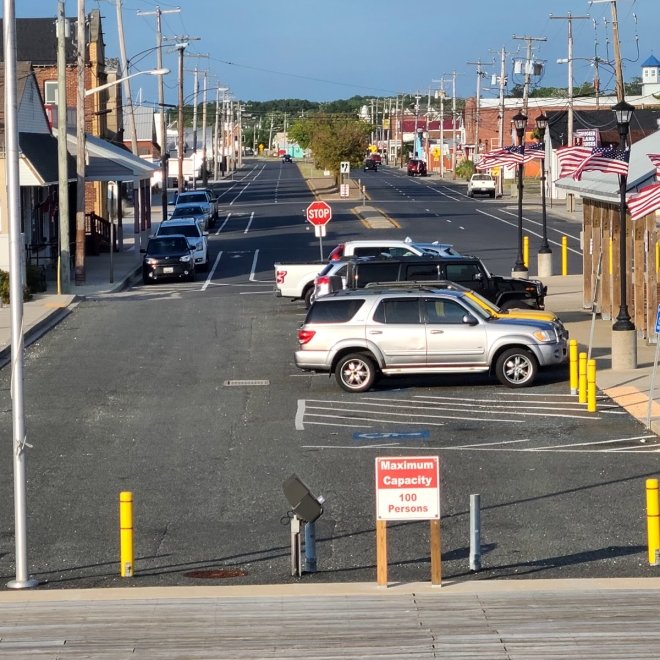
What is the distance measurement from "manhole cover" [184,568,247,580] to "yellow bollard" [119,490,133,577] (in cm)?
56

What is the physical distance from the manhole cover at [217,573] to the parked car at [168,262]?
101 feet

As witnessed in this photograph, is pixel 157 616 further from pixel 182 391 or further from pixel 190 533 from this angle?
pixel 182 391

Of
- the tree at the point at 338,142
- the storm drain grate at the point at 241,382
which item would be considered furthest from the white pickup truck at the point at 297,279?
the tree at the point at 338,142

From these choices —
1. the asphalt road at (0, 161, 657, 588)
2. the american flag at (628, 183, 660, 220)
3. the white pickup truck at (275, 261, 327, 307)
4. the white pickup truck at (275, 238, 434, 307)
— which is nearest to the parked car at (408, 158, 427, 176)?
the white pickup truck at (275, 238, 434, 307)

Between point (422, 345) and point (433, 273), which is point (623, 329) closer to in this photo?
point (422, 345)

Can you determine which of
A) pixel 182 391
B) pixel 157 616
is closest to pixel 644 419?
pixel 182 391

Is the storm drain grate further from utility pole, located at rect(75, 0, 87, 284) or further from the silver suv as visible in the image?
utility pole, located at rect(75, 0, 87, 284)

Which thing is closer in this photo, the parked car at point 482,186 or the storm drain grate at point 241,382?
the storm drain grate at point 241,382

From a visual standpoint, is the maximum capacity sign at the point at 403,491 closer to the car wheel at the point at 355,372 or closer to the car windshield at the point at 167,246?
the car wheel at the point at 355,372

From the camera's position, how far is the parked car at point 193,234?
4619cm

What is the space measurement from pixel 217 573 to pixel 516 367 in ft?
36.5

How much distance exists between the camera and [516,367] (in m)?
22.8

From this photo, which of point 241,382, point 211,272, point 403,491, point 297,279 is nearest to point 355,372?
point 241,382

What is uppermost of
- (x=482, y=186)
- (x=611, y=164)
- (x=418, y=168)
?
(x=418, y=168)
